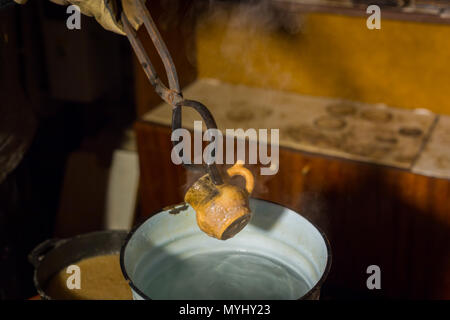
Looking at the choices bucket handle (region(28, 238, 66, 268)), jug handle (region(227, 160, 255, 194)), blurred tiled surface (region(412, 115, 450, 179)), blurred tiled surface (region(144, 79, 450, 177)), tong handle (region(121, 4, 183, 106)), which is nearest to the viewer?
tong handle (region(121, 4, 183, 106))

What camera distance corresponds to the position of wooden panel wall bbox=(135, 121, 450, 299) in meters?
2.68

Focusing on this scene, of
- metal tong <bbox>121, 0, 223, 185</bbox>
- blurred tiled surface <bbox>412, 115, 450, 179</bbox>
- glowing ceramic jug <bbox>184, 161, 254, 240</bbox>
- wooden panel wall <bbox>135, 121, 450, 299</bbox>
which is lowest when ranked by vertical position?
wooden panel wall <bbox>135, 121, 450, 299</bbox>

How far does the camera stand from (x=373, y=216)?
282 centimetres

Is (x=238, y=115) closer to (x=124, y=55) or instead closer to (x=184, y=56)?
(x=184, y=56)

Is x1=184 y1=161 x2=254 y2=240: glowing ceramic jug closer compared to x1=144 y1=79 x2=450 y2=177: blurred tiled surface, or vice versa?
x1=184 y1=161 x2=254 y2=240: glowing ceramic jug

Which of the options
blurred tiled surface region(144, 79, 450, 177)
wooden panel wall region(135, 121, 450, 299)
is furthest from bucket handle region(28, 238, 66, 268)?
blurred tiled surface region(144, 79, 450, 177)

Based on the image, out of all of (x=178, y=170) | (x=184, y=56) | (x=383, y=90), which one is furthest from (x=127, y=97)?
(x=383, y=90)

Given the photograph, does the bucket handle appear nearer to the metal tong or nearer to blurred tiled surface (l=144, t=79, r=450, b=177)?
the metal tong

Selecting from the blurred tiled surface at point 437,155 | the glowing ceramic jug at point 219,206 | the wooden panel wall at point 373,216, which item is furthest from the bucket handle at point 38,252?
the blurred tiled surface at point 437,155

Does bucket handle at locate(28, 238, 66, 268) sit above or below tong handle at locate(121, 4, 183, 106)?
below

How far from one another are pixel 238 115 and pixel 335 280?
1.04 metres

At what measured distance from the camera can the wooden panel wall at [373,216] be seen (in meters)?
2.68

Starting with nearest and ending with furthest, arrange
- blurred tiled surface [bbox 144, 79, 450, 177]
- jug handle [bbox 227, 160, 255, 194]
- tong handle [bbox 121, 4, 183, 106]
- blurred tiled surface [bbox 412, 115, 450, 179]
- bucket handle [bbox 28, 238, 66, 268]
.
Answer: tong handle [bbox 121, 4, 183, 106]
jug handle [bbox 227, 160, 255, 194]
bucket handle [bbox 28, 238, 66, 268]
blurred tiled surface [bbox 412, 115, 450, 179]
blurred tiled surface [bbox 144, 79, 450, 177]

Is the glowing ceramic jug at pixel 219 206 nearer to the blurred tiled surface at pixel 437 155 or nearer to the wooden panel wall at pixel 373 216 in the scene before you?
the wooden panel wall at pixel 373 216
